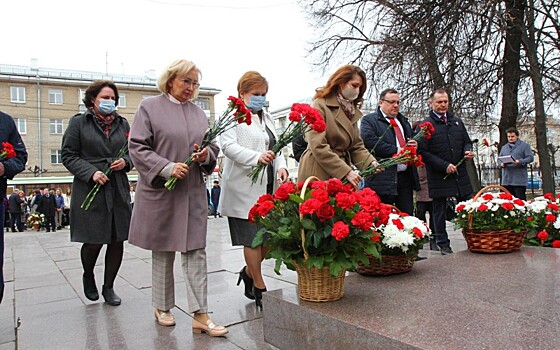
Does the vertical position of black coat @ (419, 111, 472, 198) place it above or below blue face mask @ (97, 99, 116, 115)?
below

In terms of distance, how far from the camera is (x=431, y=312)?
7.07 ft

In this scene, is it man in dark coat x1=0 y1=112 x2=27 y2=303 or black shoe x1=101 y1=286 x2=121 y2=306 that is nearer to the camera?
man in dark coat x1=0 y1=112 x2=27 y2=303

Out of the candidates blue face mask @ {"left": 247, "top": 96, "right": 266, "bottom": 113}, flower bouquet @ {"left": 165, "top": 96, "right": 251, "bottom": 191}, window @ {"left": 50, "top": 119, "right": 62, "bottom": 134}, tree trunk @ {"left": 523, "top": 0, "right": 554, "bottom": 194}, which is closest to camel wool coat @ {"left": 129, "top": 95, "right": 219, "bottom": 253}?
flower bouquet @ {"left": 165, "top": 96, "right": 251, "bottom": 191}

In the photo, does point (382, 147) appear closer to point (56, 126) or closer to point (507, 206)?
point (507, 206)

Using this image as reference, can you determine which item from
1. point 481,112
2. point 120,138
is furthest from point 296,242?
point 481,112

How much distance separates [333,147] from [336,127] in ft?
0.51

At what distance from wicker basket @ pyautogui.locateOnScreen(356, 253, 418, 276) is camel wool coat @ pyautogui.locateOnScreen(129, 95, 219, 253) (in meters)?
1.07

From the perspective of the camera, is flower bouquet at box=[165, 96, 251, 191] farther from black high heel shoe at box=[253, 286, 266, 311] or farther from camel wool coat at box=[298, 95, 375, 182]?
black high heel shoe at box=[253, 286, 266, 311]

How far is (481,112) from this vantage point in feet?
36.3

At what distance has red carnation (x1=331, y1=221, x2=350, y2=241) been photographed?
6.98 feet

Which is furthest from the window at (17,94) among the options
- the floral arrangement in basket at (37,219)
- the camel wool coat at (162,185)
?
the camel wool coat at (162,185)

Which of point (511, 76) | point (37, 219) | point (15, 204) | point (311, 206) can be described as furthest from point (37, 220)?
Result: point (311, 206)

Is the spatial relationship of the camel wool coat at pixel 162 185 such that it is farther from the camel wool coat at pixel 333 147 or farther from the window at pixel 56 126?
the window at pixel 56 126

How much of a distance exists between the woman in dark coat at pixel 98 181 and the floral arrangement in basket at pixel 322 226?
177 centimetres
